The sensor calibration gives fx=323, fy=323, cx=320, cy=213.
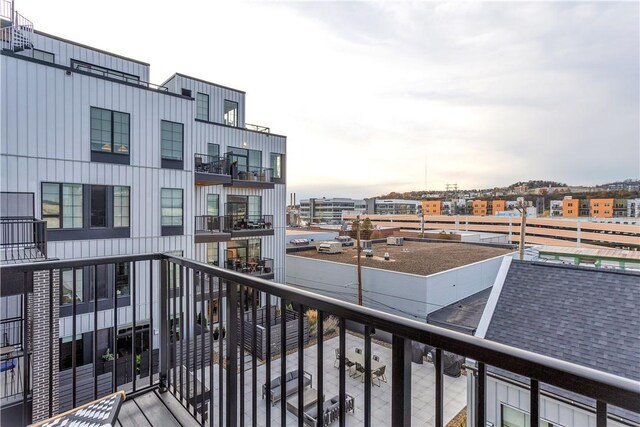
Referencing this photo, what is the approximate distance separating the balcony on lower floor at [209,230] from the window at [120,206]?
1729mm

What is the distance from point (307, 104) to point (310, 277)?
7120 millimetres

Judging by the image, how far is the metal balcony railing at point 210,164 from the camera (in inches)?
360

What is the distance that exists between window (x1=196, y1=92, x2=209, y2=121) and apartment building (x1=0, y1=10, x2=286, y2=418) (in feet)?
0.10

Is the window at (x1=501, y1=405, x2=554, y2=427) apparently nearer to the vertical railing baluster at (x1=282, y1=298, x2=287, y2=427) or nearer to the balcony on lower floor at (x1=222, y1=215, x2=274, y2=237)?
the vertical railing baluster at (x1=282, y1=298, x2=287, y2=427)

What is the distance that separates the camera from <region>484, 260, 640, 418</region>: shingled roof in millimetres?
3885

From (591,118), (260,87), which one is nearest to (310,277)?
(260,87)

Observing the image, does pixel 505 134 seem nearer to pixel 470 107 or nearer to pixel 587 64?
pixel 470 107

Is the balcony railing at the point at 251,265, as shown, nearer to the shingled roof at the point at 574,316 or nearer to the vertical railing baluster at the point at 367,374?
the shingled roof at the point at 574,316

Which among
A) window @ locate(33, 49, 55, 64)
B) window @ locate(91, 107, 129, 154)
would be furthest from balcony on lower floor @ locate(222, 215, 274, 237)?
window @ locate(33, 49, 55, 64)

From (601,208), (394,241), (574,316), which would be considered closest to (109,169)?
(574,316)

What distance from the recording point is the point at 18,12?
6.76 m

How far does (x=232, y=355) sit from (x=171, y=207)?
25.6 feet

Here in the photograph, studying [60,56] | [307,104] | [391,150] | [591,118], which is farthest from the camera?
[391,150]

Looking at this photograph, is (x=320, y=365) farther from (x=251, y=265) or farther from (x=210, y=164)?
(x=251, y=265)
